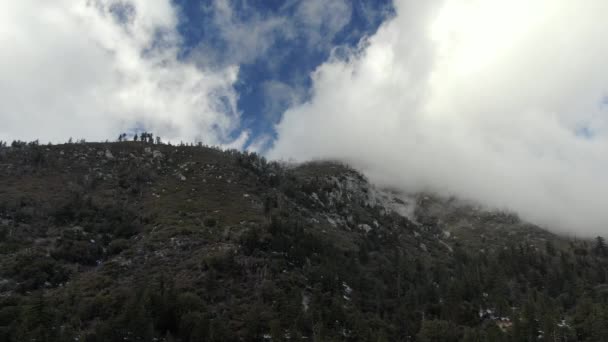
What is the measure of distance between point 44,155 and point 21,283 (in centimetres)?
10121

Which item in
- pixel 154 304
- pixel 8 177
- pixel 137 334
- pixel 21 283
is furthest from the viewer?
pixel 8 177

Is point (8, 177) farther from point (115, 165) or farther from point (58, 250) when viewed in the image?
point (58, 250)

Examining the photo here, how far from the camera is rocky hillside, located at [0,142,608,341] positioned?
68.8 metres

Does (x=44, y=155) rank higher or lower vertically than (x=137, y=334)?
higher

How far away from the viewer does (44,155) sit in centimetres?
15475

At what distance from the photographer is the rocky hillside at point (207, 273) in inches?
2709

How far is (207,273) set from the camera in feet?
285

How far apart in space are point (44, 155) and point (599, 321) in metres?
204

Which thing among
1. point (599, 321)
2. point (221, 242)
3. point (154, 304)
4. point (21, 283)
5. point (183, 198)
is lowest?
point (599, 321)

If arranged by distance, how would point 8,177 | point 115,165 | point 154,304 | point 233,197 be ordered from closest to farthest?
point 154,304
point 8,177
point 233,197
point 115,165

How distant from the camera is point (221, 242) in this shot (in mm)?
106500

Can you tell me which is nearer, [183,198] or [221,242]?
[221,242]

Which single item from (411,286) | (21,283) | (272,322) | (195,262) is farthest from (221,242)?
(411,286)

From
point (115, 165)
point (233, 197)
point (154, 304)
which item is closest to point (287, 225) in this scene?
point (233, 197)
